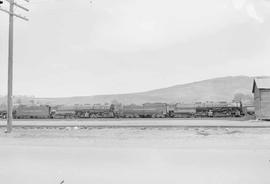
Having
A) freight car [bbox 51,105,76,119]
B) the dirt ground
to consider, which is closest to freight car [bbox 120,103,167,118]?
freight car [bbox 51,105,76,119]

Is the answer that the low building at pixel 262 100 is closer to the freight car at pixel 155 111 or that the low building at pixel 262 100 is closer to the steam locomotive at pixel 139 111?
the steam locomotive at pixel 139 111

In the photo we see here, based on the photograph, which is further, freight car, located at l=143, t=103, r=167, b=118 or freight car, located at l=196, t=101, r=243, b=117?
freight car, located at l=143, t=103, r=167, b=118

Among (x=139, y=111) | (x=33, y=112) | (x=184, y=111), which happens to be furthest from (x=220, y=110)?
(x=33, y=112)

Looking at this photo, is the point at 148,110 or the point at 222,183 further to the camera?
the point at 148,110

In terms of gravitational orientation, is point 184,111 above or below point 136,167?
above

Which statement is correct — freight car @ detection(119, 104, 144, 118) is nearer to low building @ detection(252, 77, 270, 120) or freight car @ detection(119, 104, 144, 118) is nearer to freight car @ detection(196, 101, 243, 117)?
freight car @ detection(196, 101, 243, 117)

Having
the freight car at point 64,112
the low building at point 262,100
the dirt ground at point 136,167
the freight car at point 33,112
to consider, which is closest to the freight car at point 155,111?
the freight car at point 64,112

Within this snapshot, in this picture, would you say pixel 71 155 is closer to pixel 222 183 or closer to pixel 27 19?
pixel 222 183

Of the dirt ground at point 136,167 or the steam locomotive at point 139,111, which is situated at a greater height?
the steam locomotive at point 139,111

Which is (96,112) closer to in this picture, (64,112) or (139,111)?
(64,112)

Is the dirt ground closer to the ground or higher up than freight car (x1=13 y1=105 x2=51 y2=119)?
closer to the ground

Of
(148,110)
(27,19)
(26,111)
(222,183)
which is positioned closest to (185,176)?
(222,183)
